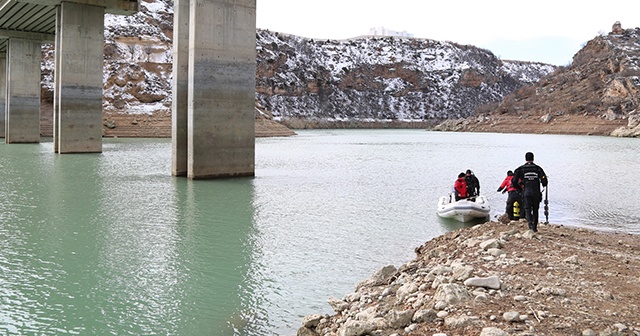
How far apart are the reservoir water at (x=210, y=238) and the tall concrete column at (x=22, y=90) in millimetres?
25658

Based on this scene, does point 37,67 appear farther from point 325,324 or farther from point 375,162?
point 325,324

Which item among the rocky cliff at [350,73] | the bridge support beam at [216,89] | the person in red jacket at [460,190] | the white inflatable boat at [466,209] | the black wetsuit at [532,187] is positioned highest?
the rocky cliff at [350,73]

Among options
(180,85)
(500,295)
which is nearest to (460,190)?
(500,295)

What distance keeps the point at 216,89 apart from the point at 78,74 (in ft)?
56.1

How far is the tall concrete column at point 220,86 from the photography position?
22.2m

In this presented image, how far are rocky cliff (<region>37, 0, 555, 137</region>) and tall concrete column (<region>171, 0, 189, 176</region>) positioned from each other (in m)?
56.8

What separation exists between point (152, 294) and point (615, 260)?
6947 mm

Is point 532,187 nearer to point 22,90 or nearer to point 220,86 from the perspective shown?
point 220,86

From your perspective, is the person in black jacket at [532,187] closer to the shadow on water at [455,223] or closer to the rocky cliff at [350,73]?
the shadow on water at [455,223]

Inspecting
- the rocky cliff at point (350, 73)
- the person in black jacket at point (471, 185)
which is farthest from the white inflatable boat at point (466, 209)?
the rocky cliff at point (350, 73)

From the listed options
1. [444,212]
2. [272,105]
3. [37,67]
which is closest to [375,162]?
[444,212]

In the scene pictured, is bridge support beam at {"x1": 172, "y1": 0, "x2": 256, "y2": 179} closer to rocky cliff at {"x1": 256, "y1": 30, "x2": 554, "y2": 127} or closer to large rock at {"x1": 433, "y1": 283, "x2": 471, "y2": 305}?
large rock at {"x1": 433, "y1": 283, "x2": 471, "y2": 305}

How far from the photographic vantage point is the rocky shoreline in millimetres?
5750

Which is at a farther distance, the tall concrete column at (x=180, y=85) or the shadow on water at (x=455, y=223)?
the tall concrete column at (x=180, y=85)
